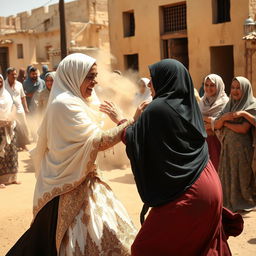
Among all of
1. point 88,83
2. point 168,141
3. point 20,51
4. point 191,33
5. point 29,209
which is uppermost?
point 20,51

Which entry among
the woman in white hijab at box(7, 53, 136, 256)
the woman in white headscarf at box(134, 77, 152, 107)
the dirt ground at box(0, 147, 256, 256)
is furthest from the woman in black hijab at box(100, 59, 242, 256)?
the woman in white headscarf at box(134, 77, 152, 107)

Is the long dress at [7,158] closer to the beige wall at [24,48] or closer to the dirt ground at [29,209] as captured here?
the dirt ground at [29,209]

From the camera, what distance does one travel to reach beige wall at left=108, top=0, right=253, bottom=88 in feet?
41.5

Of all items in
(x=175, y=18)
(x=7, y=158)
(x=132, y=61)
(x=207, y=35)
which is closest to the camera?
(x=7, y=158)

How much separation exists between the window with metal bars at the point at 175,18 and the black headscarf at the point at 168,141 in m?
12.8

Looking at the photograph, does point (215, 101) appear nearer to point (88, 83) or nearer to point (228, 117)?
point (228, 117)

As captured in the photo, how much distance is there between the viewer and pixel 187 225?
265 cm

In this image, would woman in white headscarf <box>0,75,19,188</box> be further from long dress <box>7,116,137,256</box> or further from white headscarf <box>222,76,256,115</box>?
long dress <box>7,116,137,256</box>

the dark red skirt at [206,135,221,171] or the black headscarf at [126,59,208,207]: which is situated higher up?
the black headscarf at [126,59,208,207]

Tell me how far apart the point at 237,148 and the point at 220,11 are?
9227 millimetres

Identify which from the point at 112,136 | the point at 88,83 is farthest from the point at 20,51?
the point at 112,136

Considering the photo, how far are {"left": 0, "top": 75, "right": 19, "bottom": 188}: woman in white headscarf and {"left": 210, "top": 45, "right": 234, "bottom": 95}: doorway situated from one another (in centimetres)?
813

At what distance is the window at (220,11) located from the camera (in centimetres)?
1349

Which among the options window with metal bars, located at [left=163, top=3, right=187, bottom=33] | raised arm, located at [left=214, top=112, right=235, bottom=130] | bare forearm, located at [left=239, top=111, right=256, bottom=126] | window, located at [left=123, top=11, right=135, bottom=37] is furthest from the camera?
window, located at [left=123, top=11, right=135, bottom=37]
